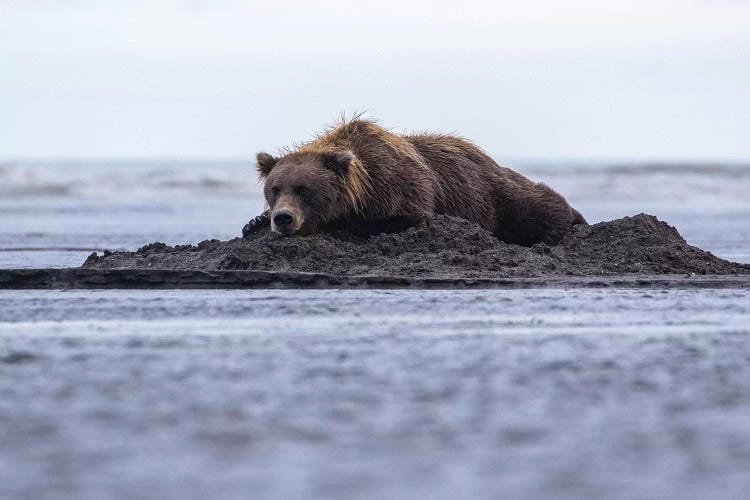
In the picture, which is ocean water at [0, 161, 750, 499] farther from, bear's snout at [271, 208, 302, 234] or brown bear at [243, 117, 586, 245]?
brown bear at [243, 117, 586, 245]

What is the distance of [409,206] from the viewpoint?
11.2 m

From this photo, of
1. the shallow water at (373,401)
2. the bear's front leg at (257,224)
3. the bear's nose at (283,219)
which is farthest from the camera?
the bear's front leg at (257,224)

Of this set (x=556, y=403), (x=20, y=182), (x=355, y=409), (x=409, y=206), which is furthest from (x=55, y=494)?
(x=20, y=182)

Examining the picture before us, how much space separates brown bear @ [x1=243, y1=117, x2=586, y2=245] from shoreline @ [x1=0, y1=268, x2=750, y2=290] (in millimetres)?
1440

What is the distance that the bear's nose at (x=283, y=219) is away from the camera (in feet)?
34.7

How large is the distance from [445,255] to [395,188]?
1.16m

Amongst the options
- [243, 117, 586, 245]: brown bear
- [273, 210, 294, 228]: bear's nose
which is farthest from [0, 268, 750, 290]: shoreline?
[243, 117, 586, 245]: brown bear

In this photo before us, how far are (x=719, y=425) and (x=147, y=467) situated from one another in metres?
1.89

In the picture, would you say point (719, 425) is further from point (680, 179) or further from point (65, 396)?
point (680, 179)

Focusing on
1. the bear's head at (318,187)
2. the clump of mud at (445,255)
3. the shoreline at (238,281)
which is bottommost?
the shoreline at (238,281)

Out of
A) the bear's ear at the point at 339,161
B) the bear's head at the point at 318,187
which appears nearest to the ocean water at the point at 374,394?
the bear's head at the point at 318,187

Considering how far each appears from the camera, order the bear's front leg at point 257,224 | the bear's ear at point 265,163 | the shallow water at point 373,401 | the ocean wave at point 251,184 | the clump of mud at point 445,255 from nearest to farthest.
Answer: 1. the shallow water at point 373,401
2. the clump of mud at point 445,255
3. the bear's ear at point 265,163
4. the bear's front leg at point 257,224
5. the ocean wave at point 251,184

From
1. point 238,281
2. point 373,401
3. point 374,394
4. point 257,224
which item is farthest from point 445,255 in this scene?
point 373,401

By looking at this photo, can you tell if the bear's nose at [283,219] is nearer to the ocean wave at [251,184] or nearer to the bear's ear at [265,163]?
the bear's ear at [265,163]
